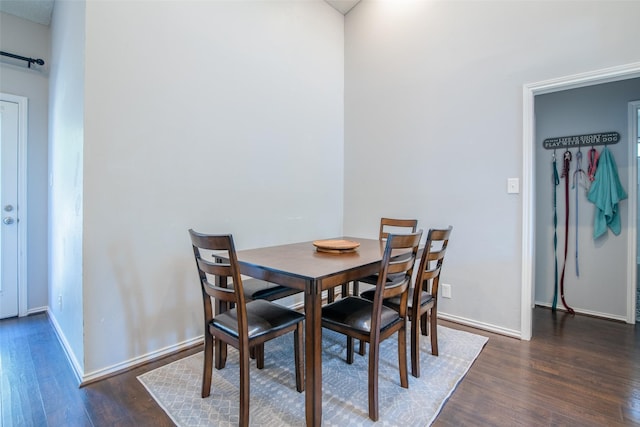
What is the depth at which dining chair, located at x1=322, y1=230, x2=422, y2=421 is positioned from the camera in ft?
4.82

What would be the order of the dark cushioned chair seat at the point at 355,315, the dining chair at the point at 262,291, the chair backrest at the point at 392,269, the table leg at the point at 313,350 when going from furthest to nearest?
the dining chair at the point at 262,291
the dark cushioned chair seat at the point at 355,315
the chair backrest at the point at 392,269
the table leg at the point at 313,350

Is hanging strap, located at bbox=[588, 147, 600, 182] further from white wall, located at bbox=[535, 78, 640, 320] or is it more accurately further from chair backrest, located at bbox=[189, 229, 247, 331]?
chair backrest, located at bbox=[189, 229, 247, 331]

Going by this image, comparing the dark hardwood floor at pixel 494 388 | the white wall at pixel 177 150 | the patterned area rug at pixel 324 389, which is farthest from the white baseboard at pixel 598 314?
the white wall at pixel 177 150

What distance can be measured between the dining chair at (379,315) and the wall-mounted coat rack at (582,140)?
96.4 inches

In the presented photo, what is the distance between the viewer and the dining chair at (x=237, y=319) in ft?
4.50

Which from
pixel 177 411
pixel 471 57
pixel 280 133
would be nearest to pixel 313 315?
pixel 177 411

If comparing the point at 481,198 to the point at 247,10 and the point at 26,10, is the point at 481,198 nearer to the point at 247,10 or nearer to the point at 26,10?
the point at 247,10

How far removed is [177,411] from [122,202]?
126 centimetres

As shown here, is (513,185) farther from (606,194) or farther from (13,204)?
(13,204)

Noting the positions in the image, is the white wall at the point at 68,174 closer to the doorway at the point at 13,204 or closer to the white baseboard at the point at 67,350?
the white baseboard at the point at 67,350

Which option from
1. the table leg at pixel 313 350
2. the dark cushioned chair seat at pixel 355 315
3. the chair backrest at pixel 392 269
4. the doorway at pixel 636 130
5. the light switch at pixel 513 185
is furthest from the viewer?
the doorway at pixel 636 130

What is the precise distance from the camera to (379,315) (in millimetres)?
1487

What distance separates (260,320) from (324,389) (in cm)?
58

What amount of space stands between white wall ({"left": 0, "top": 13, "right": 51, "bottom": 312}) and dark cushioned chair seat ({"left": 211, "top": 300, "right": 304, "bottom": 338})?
8.69 ft
